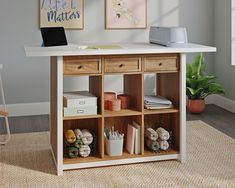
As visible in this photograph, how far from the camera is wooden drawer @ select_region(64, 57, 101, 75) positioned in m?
3.00

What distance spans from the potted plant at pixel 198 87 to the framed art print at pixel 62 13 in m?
1.48

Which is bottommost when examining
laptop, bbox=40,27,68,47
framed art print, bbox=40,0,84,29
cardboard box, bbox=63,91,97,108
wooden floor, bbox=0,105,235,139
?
wooden floor, bbox=0,105,235,139

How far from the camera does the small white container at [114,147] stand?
10.6ft

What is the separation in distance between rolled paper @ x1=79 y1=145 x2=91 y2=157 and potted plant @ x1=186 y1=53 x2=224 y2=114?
212cm

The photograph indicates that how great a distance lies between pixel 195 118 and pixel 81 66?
221cm

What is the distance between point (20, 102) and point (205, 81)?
223 cm

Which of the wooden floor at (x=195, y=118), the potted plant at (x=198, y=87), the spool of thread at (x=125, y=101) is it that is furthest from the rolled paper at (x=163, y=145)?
the potted plant at (x=198, y=87)

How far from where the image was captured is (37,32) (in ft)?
16.1

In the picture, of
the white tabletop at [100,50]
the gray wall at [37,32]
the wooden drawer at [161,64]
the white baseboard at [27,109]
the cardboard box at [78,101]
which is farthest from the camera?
the white baseboard at [27,109]

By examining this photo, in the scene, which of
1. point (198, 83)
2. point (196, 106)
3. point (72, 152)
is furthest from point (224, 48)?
point (72, 152)

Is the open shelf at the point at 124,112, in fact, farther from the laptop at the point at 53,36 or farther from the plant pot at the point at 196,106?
the plant pot at the point at 196,106

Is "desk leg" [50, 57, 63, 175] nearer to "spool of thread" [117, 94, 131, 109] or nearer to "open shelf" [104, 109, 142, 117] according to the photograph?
"open shelf" [104, 109, 142, 117]

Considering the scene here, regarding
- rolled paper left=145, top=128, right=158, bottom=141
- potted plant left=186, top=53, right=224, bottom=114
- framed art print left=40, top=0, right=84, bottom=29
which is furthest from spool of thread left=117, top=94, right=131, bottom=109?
framed art print left=40, top=0, right=84, bottom=29

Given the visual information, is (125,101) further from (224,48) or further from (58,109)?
(224,48)
